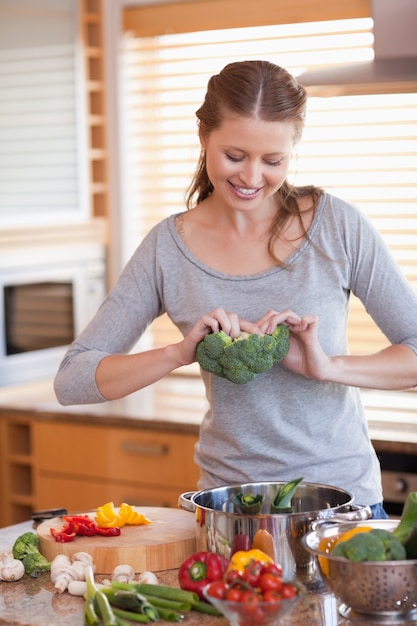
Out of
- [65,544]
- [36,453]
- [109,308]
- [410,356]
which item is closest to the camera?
[65,544]

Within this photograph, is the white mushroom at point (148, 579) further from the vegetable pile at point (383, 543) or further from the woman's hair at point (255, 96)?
the woman's hair at point (255, 96)

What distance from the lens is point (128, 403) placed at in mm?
3424

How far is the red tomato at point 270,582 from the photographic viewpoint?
1.38 metres

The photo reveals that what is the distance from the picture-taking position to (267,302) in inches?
77.9

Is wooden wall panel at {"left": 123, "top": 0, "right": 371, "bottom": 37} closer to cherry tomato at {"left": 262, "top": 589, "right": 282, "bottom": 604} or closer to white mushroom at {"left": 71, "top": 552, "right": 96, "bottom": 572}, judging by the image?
white mushroom at {"left": 71, "top": 552, "right": 96, "bottom": 572}

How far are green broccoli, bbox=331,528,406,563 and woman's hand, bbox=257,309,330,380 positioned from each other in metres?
0.43

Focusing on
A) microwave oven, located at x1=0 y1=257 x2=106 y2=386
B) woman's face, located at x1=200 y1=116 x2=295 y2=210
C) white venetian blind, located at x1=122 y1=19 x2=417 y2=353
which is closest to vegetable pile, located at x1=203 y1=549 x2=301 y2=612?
woman's face, located at x1=200 y1=116 x2=295 y2=210

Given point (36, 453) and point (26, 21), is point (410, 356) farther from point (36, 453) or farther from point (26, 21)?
point (26, 21)

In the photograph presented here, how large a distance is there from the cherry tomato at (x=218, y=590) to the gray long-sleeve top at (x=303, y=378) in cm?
56

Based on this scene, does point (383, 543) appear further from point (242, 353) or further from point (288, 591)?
point (242, 353)

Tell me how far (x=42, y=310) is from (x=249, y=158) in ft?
6.41

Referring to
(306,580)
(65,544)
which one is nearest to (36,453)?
(65,544)

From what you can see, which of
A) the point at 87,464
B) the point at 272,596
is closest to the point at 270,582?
the point at 272,596

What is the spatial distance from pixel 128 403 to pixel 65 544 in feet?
5.40
